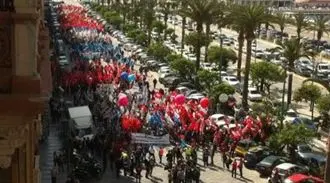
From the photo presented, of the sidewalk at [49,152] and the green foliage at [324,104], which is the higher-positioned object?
the green foliage at [324,104]

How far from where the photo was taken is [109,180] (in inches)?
893

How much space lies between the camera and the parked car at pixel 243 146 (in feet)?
84.3

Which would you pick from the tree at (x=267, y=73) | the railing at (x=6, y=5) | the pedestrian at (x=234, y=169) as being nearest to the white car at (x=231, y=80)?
the tree at (x=267, y=73)

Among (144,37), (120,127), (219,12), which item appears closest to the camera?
(120,127)

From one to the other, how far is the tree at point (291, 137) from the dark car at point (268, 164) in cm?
79

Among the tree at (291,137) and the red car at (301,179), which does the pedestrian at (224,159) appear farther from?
the red car at (301,179)

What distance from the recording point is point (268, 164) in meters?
23.9

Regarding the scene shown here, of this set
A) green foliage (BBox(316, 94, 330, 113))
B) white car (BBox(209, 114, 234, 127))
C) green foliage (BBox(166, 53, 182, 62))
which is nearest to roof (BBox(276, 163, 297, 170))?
white car (BBox(209, 114, 234, 127))

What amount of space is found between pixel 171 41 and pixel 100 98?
35.2m

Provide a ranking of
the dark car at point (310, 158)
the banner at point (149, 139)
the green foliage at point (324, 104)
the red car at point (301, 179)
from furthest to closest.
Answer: the green foliage at point (324, 104)
the banner at point (149, 139)
the dark car at point (310, 158)
the red car at point (301, 179)

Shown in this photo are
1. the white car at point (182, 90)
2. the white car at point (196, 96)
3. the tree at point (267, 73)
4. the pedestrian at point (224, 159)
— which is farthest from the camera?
the tree at point (267, 73)

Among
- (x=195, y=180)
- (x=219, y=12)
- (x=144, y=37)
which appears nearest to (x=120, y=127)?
(x=195, y=180)

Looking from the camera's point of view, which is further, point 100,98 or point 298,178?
point 100,98

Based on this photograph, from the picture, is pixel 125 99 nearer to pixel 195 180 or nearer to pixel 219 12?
pixel 195 180
